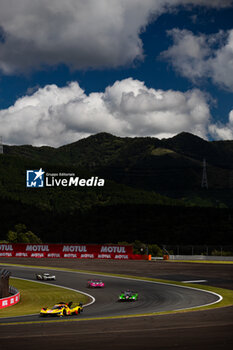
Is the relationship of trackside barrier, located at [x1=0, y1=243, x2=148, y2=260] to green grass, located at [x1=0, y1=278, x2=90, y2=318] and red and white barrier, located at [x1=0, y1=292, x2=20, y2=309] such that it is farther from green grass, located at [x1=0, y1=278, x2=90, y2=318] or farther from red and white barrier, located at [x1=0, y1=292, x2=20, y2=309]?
red and white barrier, located at [x1=0, y1=292, x2=20, y2=309]

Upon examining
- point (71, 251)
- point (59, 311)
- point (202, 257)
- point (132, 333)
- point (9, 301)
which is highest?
point (71, 251)

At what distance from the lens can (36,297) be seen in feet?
132

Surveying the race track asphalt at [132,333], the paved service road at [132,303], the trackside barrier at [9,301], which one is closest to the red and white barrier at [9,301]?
the trackside barrier at [9,301]

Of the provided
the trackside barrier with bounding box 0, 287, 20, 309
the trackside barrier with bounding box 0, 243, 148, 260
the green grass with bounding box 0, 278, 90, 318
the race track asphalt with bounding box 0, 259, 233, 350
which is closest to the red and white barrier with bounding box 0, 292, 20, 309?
the trackside barrier with bounding box 0, 287, 20, 309

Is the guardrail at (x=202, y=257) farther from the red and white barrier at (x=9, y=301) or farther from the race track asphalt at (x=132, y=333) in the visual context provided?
the race track asphalt at (x=132, y=333)

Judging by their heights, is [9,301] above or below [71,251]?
below

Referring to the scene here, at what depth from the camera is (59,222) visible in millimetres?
172250

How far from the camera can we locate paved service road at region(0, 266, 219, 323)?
29.7 meters

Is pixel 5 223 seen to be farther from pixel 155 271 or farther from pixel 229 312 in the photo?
pixel 229 312

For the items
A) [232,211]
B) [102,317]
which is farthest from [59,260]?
[232,211]

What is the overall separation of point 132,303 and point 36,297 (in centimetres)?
1020

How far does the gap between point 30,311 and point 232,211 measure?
15539cm

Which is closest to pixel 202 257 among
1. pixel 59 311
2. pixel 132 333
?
pixel 59 311

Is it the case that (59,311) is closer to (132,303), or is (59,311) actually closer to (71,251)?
(132,303)
